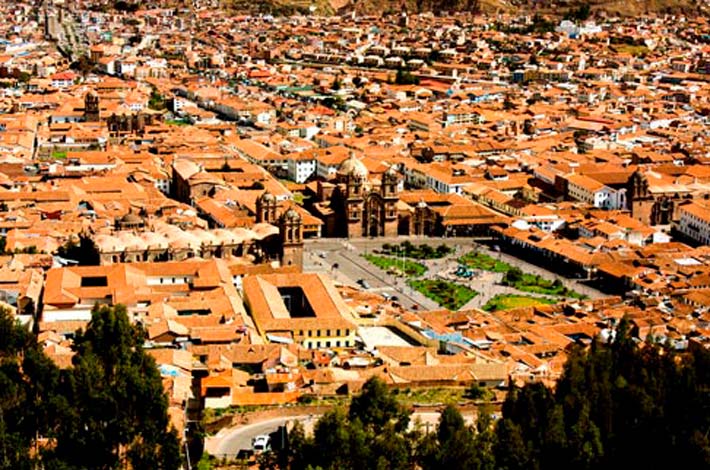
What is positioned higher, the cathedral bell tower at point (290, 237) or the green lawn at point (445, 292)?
the cathedral bell tower at point (290, 237)

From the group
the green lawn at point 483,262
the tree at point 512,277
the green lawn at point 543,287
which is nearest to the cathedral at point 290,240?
the green lawn at point 483,262

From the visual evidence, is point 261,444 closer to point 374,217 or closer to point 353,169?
point 374,217

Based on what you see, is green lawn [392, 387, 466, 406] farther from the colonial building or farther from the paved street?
the colonial building

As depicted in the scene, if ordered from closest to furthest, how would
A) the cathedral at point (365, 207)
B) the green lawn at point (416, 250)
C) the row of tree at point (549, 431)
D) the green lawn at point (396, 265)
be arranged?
the row of tree at point (549, 431)
the green lawn at point (396, 265)
the green lawn at point (416, 250)
the cathedral at point (365, 207)

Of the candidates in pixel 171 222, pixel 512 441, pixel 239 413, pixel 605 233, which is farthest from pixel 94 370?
pixel 605 233

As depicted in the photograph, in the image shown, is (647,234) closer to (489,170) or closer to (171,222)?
(489,170)

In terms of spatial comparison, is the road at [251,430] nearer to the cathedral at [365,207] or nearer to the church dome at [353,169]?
the cathedral at [365,207]

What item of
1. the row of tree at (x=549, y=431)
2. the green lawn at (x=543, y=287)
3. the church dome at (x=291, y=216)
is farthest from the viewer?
the green lawn at (x=543, y=287)
